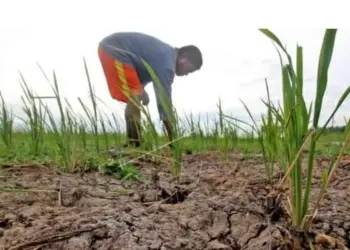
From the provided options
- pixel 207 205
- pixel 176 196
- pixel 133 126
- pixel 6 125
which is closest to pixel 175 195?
pixel 176 196

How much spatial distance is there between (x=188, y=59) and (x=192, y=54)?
7 cm

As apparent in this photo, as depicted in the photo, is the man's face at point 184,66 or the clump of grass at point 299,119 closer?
the clump of grass at point 299,119

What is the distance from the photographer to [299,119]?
982 millimetres

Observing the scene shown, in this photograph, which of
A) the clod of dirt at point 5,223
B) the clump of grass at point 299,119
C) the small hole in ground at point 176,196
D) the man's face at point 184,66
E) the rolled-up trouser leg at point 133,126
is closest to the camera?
the clump of grass at point 299,119

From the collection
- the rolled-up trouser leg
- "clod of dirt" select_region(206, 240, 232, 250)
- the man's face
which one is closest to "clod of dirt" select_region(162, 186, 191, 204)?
"clod of dirt" select_region(206, 240, 232, 250)

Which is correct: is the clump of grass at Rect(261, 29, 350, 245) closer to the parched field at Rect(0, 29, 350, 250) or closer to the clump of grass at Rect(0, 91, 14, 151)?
the parched field at Rect(0, 29, 350, 250)

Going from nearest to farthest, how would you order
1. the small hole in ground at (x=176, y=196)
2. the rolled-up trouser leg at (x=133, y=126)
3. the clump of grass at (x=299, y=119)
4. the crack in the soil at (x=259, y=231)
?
the clump of grass at (x=299, y=119), the crack in the soil at (x=259, y=231), the small hole in ground at (x=176, y=196), the rolled-up trouser leg at (x=133, y=126)

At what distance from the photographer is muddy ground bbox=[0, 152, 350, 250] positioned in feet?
3.31

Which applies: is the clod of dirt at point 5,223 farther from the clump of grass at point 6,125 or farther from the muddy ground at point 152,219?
the clump of grass at point 6,125

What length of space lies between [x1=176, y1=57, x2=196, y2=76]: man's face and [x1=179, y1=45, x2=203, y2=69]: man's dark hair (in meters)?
0.04

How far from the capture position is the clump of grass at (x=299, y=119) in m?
0.94

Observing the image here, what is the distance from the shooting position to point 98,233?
1.03m

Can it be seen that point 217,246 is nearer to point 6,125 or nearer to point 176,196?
point 176,196

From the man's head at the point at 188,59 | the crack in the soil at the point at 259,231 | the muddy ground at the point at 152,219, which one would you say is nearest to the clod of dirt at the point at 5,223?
the muddy ground at the point at 152,219
